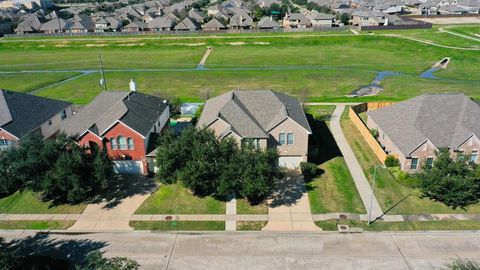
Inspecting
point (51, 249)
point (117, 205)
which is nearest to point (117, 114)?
point (117, 205)

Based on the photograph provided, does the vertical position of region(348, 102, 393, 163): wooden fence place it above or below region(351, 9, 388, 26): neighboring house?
below

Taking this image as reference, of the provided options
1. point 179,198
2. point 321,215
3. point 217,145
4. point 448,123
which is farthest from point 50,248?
point 448,123

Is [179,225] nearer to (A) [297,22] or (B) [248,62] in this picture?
(B) [248,62]

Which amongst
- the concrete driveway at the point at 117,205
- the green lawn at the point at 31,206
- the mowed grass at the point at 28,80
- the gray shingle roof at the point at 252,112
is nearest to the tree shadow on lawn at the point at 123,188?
the concrete driveway at the point at 117,205

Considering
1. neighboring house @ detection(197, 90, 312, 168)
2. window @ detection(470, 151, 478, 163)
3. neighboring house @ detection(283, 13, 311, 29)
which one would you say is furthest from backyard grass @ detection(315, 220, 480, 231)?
neighboring house @ detection(283, 13, 311, 29)

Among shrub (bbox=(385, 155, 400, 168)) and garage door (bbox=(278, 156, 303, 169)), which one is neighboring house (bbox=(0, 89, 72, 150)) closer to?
garage door (bbox=(278, 156, 303, 169))

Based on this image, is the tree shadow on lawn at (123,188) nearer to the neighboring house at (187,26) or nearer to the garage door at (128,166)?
the garage door at (128,166)

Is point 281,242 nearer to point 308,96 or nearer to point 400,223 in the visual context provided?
point 400,223
